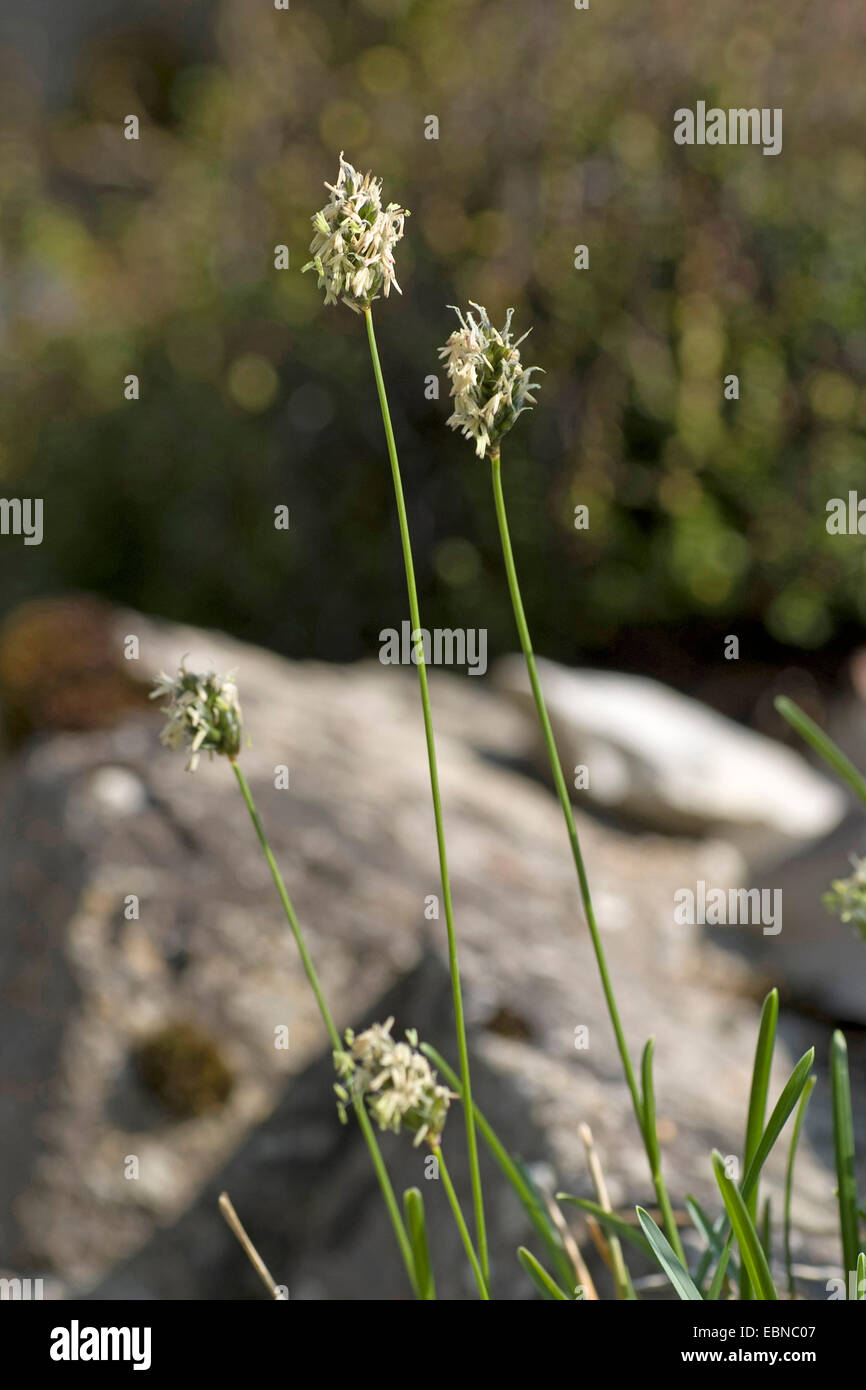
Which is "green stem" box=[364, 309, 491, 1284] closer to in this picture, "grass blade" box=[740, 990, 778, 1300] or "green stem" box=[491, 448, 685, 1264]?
"green stem" box=[491, 448, 685, 1264]

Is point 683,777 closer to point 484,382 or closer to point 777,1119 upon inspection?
point 777,1119

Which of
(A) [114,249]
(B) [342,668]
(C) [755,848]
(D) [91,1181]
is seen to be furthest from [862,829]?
(A) [114,249]

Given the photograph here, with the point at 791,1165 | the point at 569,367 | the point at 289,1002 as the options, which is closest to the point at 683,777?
the point at 289,1002

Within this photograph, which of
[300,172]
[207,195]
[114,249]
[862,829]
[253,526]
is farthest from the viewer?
[114,249]

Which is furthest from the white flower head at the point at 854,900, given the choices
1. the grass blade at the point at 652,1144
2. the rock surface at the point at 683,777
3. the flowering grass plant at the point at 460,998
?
the rock surface at the point at 683,777

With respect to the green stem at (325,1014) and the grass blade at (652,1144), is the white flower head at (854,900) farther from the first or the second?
the green stem at (325,1014)

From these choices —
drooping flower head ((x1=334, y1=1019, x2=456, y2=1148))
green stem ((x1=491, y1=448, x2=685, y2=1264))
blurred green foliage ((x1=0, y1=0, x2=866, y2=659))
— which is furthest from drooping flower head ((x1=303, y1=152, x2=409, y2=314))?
blurred green foliage ((x1=0, y1=0, x2=866, y2=659))

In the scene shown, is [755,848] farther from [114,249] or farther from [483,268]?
[114,249]
